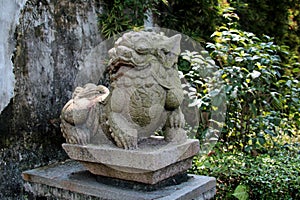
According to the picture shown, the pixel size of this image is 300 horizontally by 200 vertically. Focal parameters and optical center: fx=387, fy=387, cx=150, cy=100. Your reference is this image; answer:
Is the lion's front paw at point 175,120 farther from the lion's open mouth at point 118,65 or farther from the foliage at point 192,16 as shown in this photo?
the foliage at point 192,16

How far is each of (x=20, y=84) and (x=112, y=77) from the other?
0.99 m

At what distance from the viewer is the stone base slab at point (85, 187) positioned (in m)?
2.30

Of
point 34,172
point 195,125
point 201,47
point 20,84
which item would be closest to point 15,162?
point 34,172

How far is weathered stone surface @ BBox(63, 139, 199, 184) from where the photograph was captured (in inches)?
85.3

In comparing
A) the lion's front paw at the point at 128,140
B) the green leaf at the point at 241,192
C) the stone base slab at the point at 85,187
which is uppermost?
the lion's front paw at the point at 128,140

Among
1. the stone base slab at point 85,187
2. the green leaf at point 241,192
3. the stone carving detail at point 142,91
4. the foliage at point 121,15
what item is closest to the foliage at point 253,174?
the green leaf at point 241,192

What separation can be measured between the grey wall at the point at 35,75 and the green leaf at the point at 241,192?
147 centimetres

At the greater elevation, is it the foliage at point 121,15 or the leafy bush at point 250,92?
the foliage at point 121,15

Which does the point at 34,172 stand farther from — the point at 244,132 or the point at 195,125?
the point at 244,132

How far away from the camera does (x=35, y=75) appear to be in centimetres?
307

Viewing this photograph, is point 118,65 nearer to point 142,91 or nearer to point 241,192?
point 142,91

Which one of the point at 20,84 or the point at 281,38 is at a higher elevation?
the point at 281,38

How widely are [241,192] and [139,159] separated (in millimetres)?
1285

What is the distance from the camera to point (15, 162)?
2.94 metres
